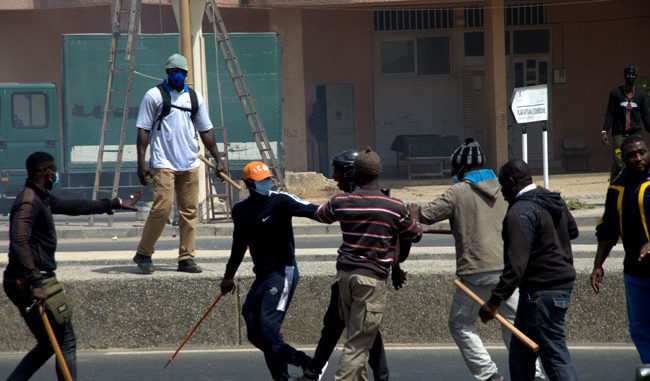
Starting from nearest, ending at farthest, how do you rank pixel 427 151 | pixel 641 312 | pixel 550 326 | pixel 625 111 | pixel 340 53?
pixel 550 326
pixel 641 312
pixel 625 111
pixel 427 151
pixel 340 53

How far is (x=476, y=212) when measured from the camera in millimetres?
5527

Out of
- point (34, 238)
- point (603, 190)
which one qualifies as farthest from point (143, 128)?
point (603, 190)

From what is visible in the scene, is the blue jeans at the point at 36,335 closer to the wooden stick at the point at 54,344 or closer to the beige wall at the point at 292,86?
the wooden stick at the point at 54,344

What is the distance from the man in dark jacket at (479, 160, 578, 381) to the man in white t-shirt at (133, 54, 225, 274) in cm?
301

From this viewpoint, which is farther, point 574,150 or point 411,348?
point 574,150

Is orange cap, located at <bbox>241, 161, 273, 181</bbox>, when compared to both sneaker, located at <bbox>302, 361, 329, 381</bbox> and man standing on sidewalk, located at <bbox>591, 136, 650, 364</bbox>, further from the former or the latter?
man standing on sidewalk, located at <bbox>591, 136, 650, 364</bbox>

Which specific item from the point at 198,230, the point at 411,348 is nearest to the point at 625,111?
the point at 198,230

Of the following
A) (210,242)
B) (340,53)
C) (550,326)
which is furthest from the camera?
(340,53)

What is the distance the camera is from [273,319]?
5488 mm

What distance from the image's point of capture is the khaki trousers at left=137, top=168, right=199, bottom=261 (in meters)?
7.09

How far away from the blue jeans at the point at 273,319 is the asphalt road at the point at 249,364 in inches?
22.8

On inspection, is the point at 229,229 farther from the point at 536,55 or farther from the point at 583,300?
the point at 536,55

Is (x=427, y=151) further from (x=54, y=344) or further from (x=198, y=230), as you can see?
(x=54, y=344)

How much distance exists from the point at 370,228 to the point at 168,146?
2.63 meters
